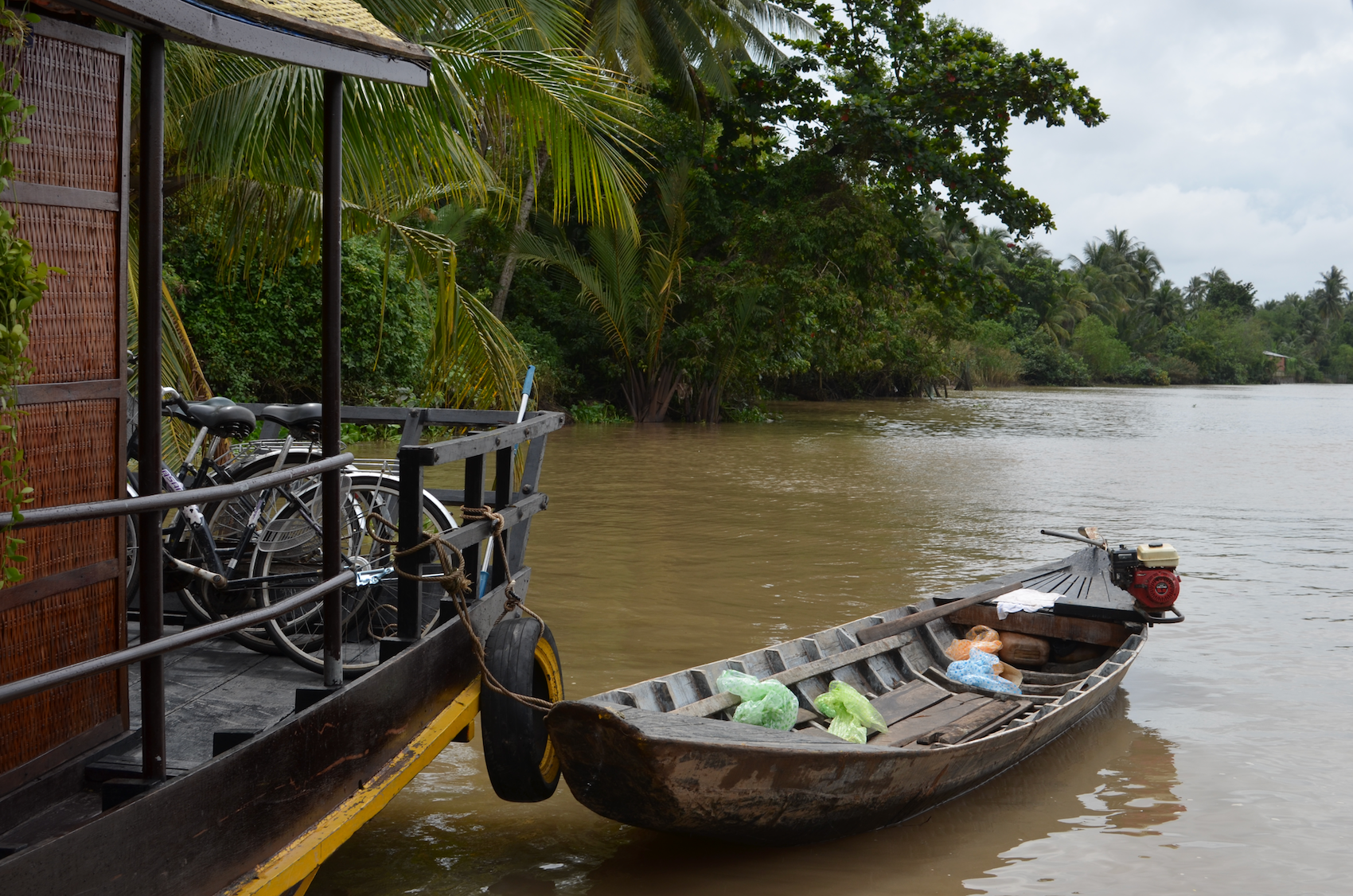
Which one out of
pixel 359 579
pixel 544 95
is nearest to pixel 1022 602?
pixel 359 579

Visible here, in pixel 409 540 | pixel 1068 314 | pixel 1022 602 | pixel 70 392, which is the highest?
pixel 1068 314

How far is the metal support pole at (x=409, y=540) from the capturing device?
3820 millimetres

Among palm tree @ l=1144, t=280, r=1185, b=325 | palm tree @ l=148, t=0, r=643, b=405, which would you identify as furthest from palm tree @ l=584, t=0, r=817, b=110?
palm tree @ l=1144, t=280, r=1185, b=325

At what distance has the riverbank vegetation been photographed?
7629 millimetres

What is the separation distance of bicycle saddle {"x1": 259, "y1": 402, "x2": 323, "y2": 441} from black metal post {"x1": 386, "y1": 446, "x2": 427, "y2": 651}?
2.62ft

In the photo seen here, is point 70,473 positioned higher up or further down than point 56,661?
higher up

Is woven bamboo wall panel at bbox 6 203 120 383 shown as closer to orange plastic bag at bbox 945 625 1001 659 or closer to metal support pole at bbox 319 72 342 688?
metal support pole at bbox 319 72 342 688

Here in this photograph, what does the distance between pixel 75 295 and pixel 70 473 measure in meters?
0.46

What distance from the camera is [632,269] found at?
75.9 ft

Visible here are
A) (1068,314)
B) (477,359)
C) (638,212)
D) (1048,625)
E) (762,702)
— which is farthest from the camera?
(1068,314)

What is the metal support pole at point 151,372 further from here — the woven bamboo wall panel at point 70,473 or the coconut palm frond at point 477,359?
the coconut palm frond at point 477,359

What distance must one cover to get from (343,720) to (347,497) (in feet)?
4.44

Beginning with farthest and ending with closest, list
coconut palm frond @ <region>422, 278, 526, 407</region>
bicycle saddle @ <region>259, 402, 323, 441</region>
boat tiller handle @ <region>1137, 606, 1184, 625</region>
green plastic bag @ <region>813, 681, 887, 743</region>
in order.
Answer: coconut palm frond @ <region>422, 278, 526, 407</region>, boat tiller handle @ <region>1137, 606, 1184, 625</region>, green plastic bag @ <region>813, 681, 887, 743</region>, bicycle saddle @ <region>259, 402, 323, 441</region>

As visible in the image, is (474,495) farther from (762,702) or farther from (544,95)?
(544,95)
